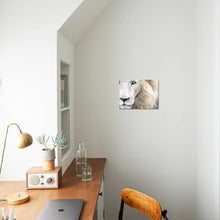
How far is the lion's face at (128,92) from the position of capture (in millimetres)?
3002

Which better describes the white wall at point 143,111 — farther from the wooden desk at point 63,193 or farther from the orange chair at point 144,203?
the orange chair at point 144,203

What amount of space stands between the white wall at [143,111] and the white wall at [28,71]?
30.8 inches

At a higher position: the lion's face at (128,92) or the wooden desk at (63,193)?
the lion's face at (128,92)

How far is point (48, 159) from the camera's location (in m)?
2.12

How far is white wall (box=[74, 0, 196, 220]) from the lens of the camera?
297 cm

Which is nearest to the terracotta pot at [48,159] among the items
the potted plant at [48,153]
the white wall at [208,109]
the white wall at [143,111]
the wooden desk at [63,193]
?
the potted plant at [48,153]

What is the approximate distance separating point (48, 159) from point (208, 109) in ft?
4.73

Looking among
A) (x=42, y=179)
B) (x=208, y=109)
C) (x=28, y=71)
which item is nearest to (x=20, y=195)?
(x=42, y=179)

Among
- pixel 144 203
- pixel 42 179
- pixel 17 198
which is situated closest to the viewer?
pixel 17 198

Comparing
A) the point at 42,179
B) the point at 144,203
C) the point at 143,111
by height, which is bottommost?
the point at 144,203

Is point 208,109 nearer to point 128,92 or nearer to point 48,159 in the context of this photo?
point 128,92

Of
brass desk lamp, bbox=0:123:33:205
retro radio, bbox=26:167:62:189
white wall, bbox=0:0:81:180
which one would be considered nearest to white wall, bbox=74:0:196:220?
white wall, bbox=0:0:81:180

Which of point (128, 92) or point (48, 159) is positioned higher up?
point (128, 92)

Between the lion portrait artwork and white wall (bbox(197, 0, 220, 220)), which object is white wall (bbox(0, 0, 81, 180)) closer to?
the lion portrait artwork
